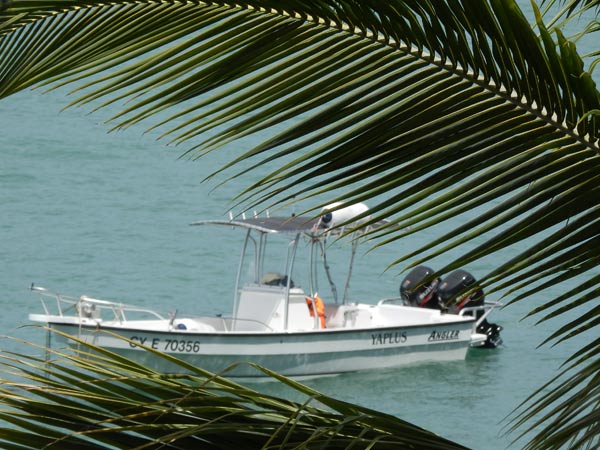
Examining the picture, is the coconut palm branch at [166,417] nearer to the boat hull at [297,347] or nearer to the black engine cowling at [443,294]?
the boat hull at [297,347]

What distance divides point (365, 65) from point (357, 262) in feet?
93.7

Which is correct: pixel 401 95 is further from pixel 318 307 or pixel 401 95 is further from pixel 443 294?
pixel 443 294

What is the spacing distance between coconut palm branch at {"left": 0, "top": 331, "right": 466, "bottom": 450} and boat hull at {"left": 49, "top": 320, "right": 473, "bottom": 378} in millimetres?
13848

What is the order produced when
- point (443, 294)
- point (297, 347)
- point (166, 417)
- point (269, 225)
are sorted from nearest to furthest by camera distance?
point (166, 417), point (269, 225), point (297, 347), point (443, 294)

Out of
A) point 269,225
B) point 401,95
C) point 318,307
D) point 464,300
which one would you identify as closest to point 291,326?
point 318,307

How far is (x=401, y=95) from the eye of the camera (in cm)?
198

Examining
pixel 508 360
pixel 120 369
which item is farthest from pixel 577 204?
→ pixel 508 360

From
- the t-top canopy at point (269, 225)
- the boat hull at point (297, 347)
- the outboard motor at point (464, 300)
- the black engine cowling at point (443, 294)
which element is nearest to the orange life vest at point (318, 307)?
the boat hull at point (297, 347)

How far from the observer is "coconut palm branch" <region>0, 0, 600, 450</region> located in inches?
75.4

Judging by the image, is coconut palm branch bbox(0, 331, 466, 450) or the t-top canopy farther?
the t-top canopy

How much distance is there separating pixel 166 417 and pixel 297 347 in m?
A: 15.9

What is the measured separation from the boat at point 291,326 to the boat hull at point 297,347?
0.01 meters

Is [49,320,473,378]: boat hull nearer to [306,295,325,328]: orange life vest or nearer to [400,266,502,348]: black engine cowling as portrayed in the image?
[306,295,325,328]: orange life vest

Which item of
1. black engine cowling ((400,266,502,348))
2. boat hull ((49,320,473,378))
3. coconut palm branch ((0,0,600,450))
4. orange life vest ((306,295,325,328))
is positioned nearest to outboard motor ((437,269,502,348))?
black engine cowling ((400,266,502,348))
